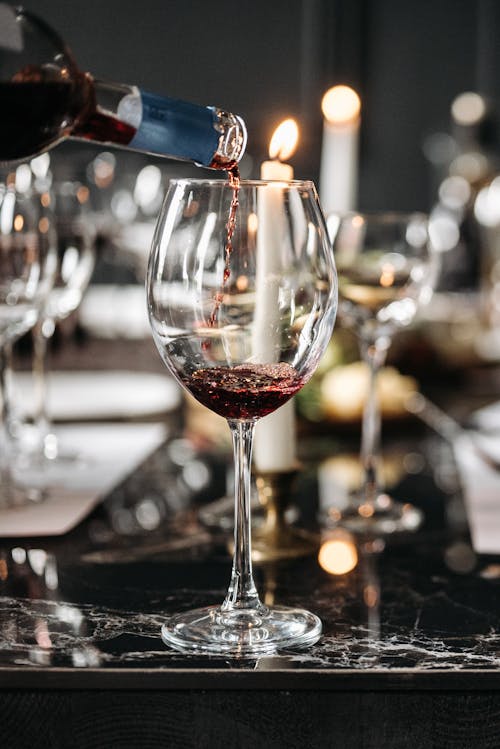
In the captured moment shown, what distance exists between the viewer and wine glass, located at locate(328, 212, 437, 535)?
1175mm

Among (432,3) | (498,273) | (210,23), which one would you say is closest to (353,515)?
(498,273)

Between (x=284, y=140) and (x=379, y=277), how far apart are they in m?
0.28

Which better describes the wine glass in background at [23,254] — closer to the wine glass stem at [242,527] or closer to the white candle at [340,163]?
the wine glass stem at [242,527]

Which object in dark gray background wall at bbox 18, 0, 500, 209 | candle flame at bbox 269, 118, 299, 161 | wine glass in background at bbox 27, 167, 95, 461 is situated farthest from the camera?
dark gray background wall at bbox 18, 0, 500, 209

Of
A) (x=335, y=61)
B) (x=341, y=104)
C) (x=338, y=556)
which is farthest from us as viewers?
(x=335, y=61)

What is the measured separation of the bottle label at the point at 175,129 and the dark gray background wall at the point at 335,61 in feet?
16.1

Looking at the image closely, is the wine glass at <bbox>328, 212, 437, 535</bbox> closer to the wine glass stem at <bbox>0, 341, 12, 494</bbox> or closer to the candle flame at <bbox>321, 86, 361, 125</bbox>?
the wine glass stem at <bbox>0, 341, 12, 494</bbox>

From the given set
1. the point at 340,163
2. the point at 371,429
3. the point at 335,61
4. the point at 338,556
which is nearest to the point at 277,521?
the point at 338,556

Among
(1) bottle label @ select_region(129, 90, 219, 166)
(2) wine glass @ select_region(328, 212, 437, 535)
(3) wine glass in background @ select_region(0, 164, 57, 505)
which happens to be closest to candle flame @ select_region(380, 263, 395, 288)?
(2) wine glass @ select_region(328, 212, 437, 535)

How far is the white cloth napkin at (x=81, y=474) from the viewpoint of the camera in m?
1.11

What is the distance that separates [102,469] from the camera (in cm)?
136

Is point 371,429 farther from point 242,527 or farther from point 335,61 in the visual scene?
point 335,61

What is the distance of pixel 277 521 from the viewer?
105 centimetres

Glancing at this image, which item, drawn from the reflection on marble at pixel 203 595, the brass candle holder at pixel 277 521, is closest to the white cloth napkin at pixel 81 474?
the reflection on marble at pixel 203 595
